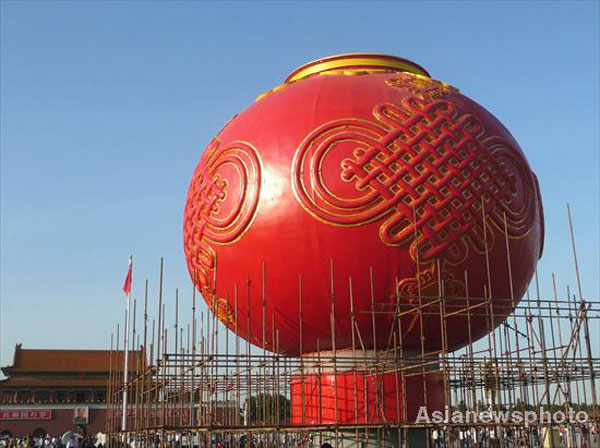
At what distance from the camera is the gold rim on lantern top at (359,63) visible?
12047 mm

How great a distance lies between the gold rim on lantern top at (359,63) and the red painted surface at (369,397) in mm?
5133

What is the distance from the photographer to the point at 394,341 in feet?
33.6

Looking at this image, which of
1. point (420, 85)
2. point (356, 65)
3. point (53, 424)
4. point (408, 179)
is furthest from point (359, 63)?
point (53, 424)

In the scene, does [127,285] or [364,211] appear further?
[127,285]

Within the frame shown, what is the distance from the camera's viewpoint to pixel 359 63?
12.1 meters

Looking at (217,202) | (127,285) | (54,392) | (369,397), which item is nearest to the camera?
(369,397)

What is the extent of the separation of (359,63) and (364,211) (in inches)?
130

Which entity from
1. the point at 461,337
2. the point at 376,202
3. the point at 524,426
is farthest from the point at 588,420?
the point at 376,202

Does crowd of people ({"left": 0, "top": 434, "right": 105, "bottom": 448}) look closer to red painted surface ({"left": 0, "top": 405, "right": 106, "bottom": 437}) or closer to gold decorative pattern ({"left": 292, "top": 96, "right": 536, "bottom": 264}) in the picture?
red painted surface ({"left": 0, "top": 405, "right": 106, "bottom": 437})

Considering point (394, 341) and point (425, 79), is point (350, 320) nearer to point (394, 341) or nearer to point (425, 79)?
point (394, 341)

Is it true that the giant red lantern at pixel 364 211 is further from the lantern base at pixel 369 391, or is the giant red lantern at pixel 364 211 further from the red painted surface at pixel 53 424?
the red painted surface at pixel 53 424
